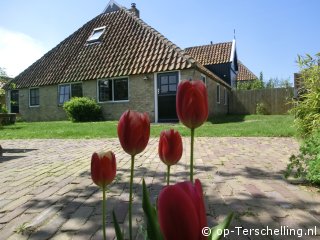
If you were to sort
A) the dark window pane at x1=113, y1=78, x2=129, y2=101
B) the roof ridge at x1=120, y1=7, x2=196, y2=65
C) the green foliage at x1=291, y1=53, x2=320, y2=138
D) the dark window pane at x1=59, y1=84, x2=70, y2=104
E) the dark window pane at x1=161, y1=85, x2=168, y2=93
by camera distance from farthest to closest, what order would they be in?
the dark window pane at x1=59, y1=84, x2=70, y2=104, the dark window pane at x1=113, y1=78, x2=129, y2=101, the dark window pane at x1=161, y1=85, x2=168, y2=93, the roof ridge at x1=120, y1=7, x2=196, y2=65, the green foliage at x1=291, y1=53, x2=320, y2=138

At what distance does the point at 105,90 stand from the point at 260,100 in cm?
1314

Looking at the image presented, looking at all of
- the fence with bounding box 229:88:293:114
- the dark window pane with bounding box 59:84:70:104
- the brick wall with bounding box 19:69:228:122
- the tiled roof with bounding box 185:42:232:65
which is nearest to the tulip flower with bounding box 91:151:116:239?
the brick wall with bounding box 19:69:228:122

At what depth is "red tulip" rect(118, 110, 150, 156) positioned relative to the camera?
2.97ft

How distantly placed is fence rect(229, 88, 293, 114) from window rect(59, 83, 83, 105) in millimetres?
13001

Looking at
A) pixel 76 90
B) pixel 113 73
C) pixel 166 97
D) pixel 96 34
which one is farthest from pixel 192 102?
pixel 96 34

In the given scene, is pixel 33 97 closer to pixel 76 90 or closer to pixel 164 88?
pixel 76 90

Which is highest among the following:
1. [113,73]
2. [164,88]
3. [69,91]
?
[113,73]

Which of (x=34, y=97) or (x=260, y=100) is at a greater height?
(x=34, y=97)

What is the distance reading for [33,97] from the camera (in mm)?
23203

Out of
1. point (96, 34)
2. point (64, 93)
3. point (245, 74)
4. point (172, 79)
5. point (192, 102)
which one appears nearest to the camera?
point (192, 102)

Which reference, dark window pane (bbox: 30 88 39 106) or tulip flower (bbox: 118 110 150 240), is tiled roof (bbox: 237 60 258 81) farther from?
tulip flower (bbox: 118 110 150 240)

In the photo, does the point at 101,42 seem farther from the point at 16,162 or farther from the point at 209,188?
the point at 209,188

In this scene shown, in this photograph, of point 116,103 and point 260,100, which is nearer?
point 116,103

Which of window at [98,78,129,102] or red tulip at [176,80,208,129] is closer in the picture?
red tulip at [176,80,208,129]
